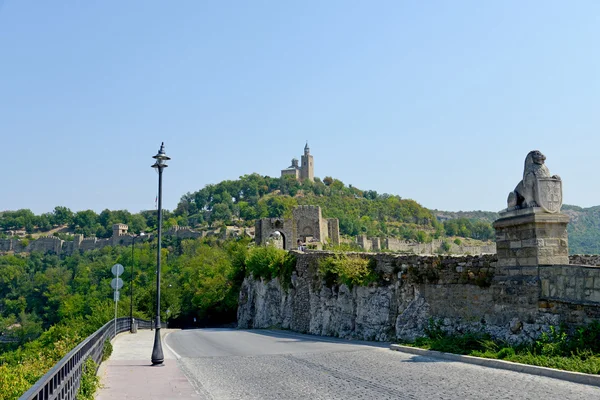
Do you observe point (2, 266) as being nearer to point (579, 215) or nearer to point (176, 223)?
point (176, 223)

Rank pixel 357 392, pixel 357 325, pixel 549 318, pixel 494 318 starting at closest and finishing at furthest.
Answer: pixel 357 392, pixel 549 318, pixel 494 318, pixel 357 325

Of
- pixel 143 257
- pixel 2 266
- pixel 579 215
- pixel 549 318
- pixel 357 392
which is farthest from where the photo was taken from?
pixel 579 215

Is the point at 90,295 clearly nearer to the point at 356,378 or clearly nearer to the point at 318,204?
the point at 318,204

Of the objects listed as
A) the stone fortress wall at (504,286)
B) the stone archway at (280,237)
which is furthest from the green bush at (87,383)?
the stone archway at (280,237)

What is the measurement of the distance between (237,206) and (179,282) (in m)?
88.4

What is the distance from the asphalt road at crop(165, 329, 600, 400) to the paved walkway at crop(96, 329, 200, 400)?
33 centimetres

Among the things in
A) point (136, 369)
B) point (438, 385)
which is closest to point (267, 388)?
point (438, 385)

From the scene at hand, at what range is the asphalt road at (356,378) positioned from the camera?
8.57 m

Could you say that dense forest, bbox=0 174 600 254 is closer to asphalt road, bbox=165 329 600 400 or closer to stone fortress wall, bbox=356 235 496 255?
stone fortress wall, bbox=356 235 496 255

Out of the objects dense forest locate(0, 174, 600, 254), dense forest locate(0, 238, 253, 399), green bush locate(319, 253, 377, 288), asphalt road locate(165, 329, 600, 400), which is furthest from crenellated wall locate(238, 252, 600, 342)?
dense forest locate(0, 174, 600, 254)

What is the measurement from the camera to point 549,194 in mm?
11742

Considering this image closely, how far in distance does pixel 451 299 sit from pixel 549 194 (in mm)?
3932

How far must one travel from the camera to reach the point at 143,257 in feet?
338

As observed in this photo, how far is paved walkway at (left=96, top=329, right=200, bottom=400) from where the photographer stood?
9.77m
